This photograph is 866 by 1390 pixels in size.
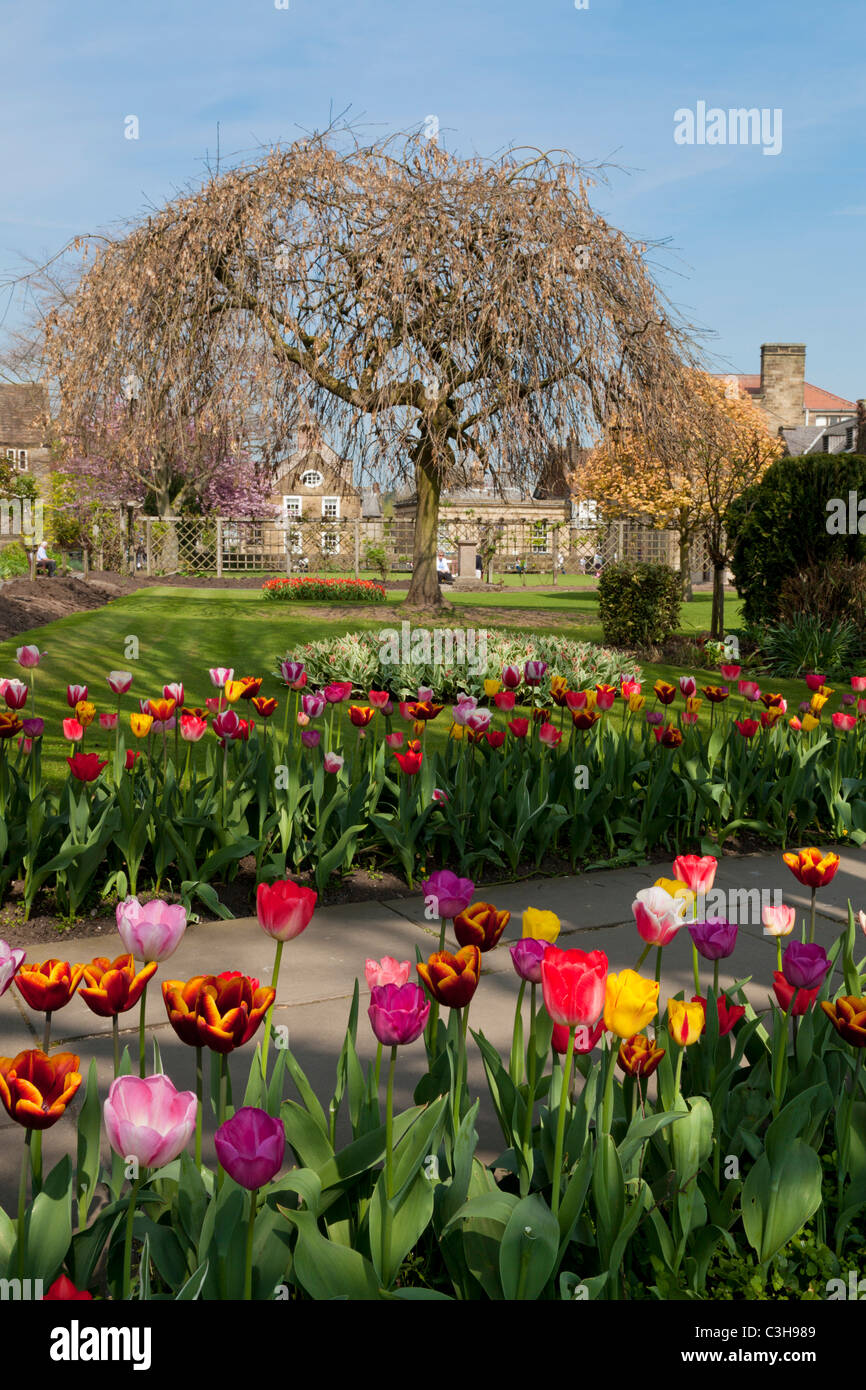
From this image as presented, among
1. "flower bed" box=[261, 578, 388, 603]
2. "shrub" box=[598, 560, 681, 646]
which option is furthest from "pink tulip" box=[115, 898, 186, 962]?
"flower bed" box=[261, 578, 388, 603]

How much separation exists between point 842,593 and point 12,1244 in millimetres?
12158

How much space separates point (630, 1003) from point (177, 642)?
1179 centimetres

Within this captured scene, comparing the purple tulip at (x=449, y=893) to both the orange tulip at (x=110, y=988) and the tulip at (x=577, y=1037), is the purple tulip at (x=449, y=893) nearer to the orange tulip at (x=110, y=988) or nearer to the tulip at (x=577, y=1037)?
the tulip at (x=577, y=1037)

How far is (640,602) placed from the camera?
42.5 ft

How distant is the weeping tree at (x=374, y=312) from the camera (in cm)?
1421

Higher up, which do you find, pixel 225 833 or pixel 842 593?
pixel 842 593

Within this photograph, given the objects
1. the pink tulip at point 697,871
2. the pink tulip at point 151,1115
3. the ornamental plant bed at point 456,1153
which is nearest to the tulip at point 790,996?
the ornamental plant bed at point 456,1153

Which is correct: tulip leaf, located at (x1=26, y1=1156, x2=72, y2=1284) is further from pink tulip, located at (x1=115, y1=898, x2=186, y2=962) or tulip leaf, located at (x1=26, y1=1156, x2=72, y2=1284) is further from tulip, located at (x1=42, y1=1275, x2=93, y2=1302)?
pink tulip, located at (x1=115, y1=898, x2=186, y2=962)

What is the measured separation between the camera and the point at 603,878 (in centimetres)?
454

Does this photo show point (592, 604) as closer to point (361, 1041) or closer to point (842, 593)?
point (842, 593)

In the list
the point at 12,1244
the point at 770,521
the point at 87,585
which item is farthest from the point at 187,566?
the point at 12,1244

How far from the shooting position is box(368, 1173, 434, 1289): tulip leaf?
1.67m

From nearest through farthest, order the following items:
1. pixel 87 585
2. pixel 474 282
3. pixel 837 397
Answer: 1. pixel 474 282
2. pixel 87 585
3. pixel 837 397
